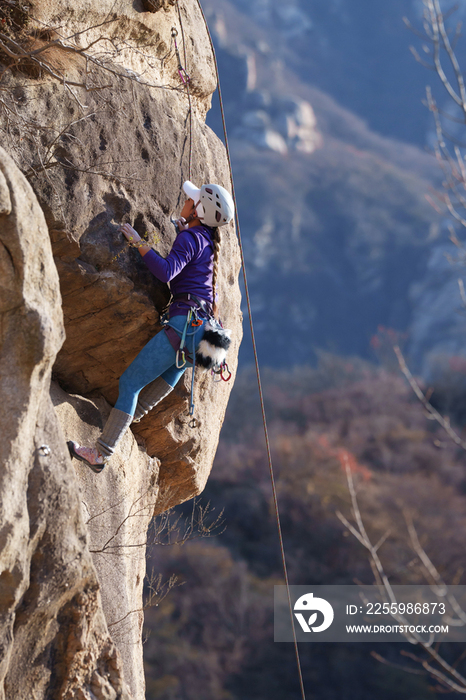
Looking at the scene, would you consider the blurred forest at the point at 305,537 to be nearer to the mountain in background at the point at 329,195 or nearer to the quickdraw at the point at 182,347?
the quickdraw at the point at 182,347

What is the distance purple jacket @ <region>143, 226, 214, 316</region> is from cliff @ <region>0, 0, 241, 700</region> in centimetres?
30

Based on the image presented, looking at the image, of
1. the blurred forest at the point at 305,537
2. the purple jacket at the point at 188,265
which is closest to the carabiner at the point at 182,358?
the purple jacket at the point at 188,265

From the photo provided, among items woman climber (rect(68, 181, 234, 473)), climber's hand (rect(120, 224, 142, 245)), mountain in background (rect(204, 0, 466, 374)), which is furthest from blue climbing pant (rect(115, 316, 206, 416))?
mountain in background (rect(204, 0, 466, 374))

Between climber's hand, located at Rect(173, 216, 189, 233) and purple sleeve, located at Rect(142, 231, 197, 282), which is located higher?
climber's hand, located at Rect(173, 216, 189, 233)

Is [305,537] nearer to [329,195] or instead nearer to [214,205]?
[214,205]

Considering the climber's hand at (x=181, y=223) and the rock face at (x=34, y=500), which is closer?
the rock face at (x=34, y=500)

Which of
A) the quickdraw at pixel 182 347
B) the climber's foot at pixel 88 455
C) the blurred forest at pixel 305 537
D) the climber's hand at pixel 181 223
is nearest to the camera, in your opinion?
the climber's foot at pixel 88 455

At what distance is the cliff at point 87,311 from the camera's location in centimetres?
371

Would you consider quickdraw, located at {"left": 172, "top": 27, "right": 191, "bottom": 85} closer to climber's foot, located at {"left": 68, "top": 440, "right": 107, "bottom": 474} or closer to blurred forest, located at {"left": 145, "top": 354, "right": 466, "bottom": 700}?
climber's foot, located at {"left": 68, "top": 440, "right": 107, "bottom": 474}

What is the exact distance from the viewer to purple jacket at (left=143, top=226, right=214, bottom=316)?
15.9 ft

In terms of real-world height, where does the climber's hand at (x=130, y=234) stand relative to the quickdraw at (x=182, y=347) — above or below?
above

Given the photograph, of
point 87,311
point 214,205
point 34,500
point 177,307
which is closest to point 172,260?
point 177,307

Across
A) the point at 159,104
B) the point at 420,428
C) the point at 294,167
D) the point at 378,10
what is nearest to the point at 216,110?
the point at 294,167

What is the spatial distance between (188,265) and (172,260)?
232 mm
